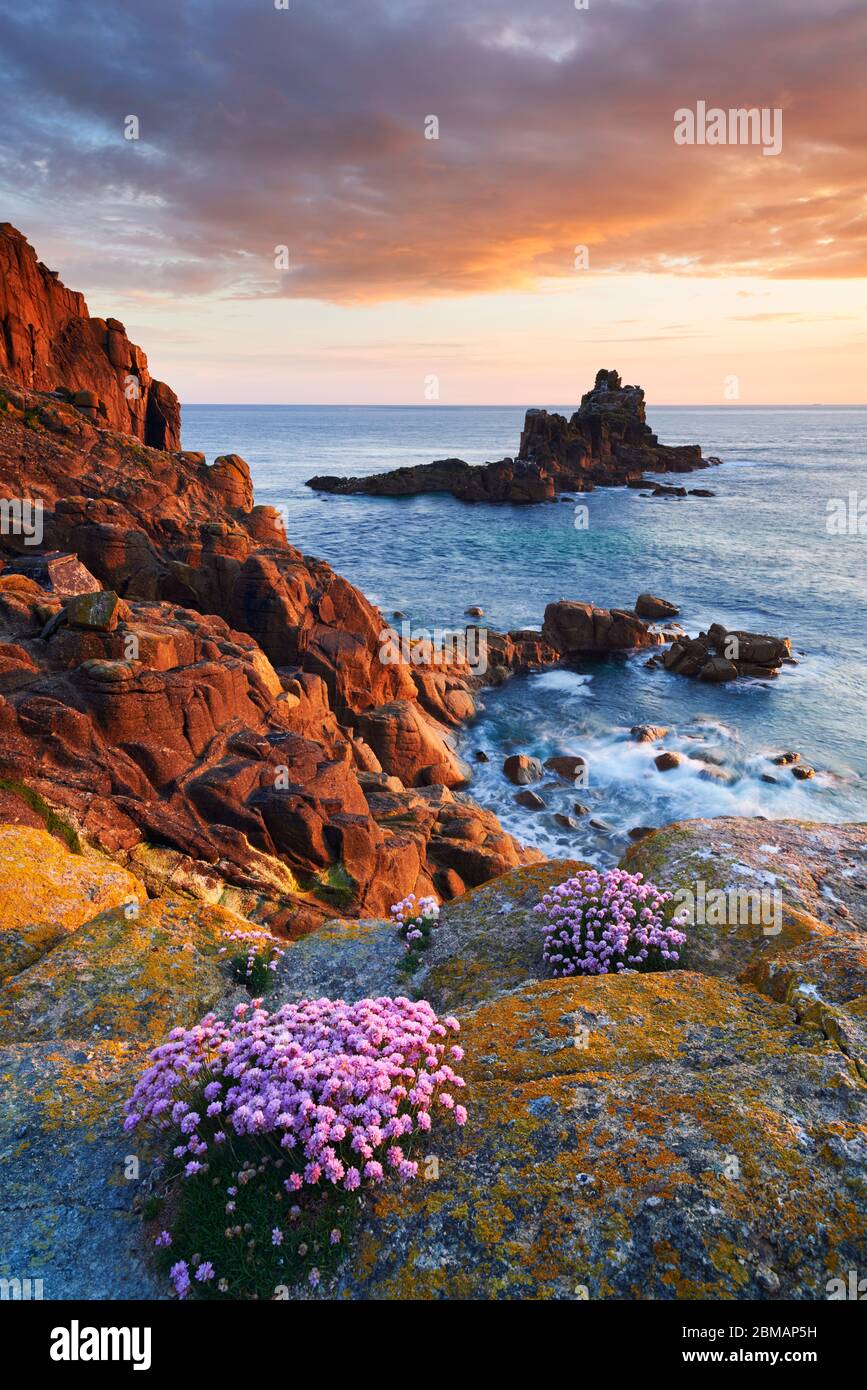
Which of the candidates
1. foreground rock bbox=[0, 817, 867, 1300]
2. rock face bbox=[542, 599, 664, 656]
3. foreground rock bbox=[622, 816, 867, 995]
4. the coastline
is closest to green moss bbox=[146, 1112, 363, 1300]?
the coastline

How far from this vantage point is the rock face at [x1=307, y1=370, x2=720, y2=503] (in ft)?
443

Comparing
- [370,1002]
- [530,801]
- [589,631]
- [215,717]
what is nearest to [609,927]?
[370,1002]

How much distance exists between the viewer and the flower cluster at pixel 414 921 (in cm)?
1136

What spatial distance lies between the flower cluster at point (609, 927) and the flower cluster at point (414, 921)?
6.26ft

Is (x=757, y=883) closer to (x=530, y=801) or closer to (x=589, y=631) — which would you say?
(x=530, y=801)

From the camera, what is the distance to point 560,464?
501 ft

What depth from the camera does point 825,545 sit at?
9525 centimetres

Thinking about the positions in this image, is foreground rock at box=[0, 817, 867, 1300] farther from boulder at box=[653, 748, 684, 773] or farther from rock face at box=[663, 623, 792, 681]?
rock face at box=[663, 623, 792, 681]

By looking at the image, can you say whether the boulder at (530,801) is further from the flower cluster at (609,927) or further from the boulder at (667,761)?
the flower cluster at (609,927)

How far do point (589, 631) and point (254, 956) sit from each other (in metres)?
47.8

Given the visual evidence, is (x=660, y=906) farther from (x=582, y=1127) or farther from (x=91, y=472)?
(x=91, y=472)

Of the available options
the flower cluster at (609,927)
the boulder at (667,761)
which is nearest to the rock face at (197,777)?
the flower cluster at (609,927)

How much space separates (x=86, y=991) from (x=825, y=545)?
4139 inches

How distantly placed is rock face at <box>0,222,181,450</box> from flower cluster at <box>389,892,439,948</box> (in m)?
57.8
